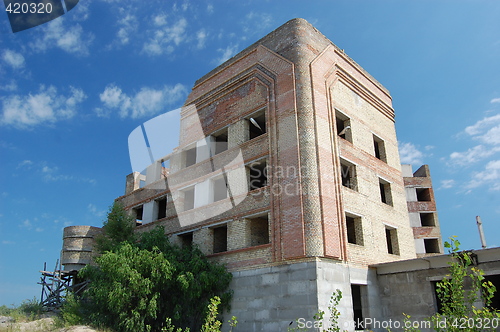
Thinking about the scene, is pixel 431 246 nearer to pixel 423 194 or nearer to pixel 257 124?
pixel 423 194

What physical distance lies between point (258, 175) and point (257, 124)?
7.58ft

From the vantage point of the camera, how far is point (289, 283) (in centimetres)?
1289

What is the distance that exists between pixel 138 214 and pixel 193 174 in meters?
6.83

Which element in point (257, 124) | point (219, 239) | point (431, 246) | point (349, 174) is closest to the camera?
point (349, 174)

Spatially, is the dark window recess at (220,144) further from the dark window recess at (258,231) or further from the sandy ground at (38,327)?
the sandy ground at (38,327)

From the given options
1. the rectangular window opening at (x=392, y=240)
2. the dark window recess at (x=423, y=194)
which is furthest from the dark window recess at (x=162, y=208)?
the dark window recess at (x=423, y=194)

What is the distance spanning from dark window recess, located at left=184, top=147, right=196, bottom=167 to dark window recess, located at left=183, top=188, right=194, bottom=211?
1.57 meters

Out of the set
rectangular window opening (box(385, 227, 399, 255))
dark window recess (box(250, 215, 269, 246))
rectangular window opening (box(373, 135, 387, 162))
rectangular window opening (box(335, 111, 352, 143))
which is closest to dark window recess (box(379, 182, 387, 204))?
rectangular window opening (box(373, 135, 387, 162))

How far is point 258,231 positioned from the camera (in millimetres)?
15953

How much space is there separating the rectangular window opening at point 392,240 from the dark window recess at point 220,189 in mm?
7724

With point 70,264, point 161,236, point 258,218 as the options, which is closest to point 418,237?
point 258,218

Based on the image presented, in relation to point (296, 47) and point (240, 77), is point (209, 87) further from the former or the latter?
point (296, 47)

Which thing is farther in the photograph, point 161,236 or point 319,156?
point 161,236

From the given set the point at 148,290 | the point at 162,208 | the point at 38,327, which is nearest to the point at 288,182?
Result: the point at 148,290
